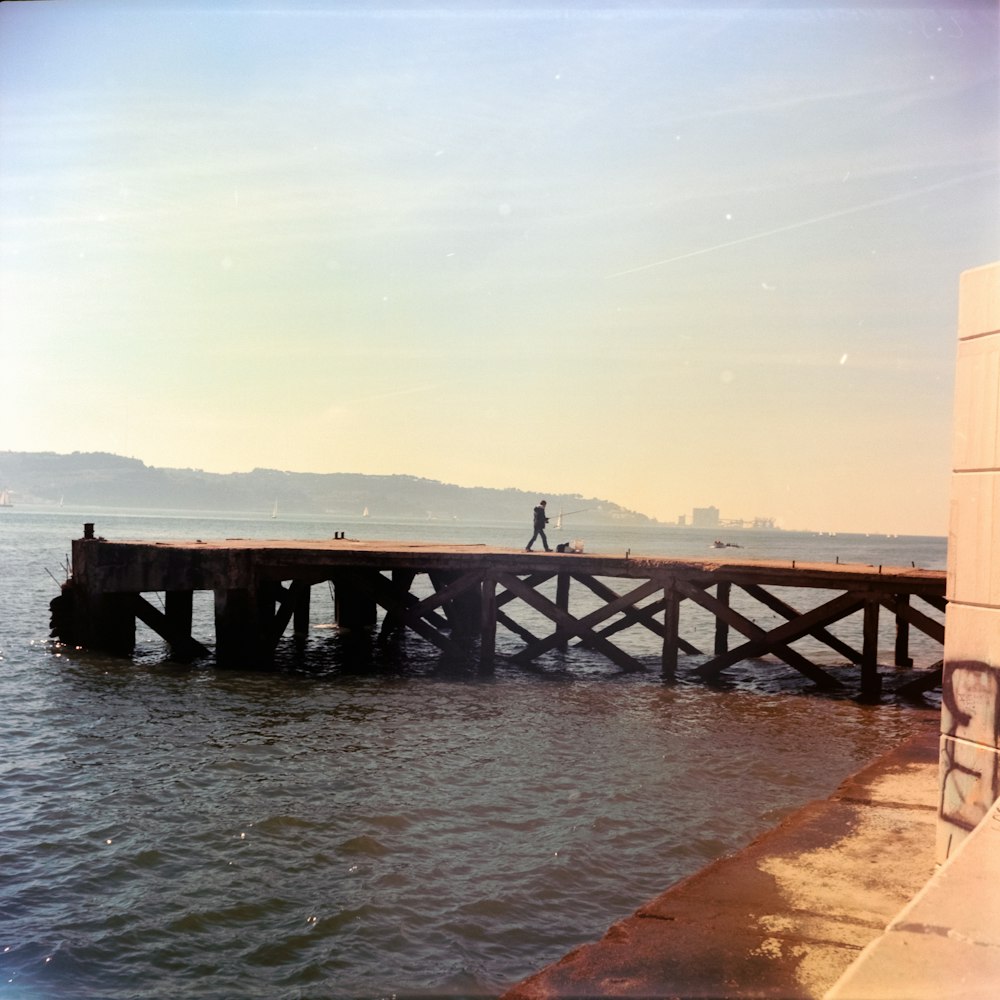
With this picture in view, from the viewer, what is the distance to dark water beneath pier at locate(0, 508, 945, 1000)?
22.1 ft

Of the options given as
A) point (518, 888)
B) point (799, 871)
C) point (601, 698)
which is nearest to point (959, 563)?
point (799, 871)

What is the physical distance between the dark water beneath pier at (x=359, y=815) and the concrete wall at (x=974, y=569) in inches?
123

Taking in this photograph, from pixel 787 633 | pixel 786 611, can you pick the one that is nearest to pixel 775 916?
→ pixel 787 633

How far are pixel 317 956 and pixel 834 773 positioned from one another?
742 cm

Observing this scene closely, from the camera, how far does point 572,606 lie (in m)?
42.4

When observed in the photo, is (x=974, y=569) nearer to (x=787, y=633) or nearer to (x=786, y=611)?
(x=787, y=633)

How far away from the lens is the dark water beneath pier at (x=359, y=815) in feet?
22.1

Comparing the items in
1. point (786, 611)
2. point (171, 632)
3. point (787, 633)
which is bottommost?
point (171, 632)

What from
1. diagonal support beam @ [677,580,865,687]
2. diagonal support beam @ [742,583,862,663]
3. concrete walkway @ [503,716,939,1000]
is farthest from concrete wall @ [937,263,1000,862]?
diagonal support beam @ [742,583,862,663]

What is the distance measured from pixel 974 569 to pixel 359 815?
21.9 ft

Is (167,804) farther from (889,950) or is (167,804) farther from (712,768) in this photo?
(889,950)

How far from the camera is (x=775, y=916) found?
529 centimetres

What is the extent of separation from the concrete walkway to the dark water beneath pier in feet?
5.06

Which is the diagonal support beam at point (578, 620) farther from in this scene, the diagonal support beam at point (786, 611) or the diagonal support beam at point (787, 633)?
the diagonal support beam at point (786, 611)
